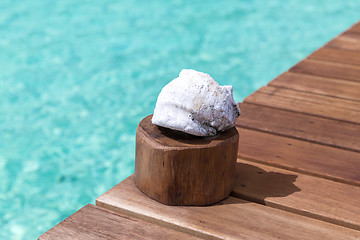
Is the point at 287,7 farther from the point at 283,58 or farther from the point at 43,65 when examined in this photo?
the point at 43,65

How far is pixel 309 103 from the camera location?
97.5 inches

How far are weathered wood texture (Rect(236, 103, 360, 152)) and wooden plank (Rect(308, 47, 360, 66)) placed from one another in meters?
1.13

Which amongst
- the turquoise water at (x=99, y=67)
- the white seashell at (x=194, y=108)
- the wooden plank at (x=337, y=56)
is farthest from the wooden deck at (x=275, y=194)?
the turquoise water at (x=99, y=67)

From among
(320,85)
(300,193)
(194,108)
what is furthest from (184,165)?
(320,85)

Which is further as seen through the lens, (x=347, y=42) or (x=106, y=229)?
(x=347, y=42)

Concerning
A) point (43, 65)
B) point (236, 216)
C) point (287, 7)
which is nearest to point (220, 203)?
point (236, 216)

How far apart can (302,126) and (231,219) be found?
865mm

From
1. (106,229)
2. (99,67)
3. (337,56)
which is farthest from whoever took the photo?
(99,67)

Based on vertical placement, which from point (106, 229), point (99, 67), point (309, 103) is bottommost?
point (99, 67)

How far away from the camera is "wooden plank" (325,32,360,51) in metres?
3.65

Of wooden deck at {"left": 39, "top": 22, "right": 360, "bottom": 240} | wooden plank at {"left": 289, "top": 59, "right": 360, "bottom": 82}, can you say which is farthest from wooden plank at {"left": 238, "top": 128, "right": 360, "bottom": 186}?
wooden plank at {"left": 289, "top": 59, "right": 360, "bottom": 82}

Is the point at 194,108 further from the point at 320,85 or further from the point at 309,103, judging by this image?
the point at 320,85

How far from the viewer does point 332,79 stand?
2.88 meters

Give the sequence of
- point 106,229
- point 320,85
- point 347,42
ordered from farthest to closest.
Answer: point 347,42 → point 320,85 → point 106,229
